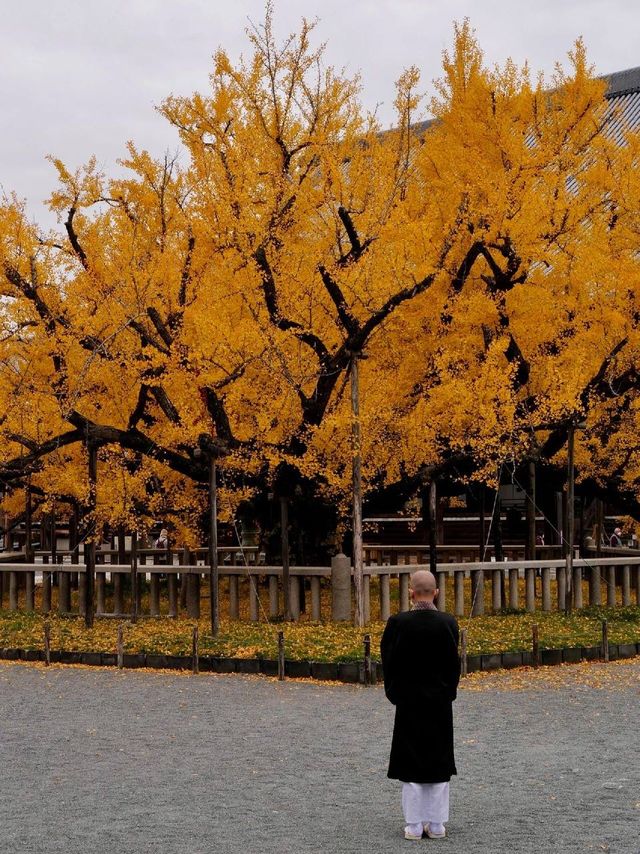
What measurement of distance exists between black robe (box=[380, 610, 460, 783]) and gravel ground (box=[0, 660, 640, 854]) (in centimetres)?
51

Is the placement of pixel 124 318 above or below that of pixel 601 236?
below

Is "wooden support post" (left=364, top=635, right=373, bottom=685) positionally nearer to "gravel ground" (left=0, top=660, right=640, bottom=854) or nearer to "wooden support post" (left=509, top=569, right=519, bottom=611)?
A: "gravel ground" (left=0, top=660, right=640, bottom=854)

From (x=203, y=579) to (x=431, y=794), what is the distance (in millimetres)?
22301

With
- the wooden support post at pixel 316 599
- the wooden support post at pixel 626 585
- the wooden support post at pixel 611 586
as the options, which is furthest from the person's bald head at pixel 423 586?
the wooden support post at pixel 626 585

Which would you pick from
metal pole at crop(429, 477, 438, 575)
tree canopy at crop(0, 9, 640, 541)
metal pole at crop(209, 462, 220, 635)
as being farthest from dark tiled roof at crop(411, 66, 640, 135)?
metal pole at crop(209, 462, 220, 635)

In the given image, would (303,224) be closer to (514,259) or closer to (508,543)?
(514,259)

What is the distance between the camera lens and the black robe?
6.98 metres

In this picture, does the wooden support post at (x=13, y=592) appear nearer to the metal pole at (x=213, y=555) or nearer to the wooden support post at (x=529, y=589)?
the metal pole at (x=213, y=555)

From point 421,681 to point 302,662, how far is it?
721cm

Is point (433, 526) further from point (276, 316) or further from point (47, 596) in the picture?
point (47, 596)

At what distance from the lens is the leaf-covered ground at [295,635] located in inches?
606

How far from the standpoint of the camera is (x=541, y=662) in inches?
588

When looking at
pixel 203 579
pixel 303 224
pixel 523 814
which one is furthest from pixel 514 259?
pixel 523 814

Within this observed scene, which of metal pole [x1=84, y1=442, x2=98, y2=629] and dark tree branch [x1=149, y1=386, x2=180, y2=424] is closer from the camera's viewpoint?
metal pole [x1=84, y1=442, x2=98, y2=629]
